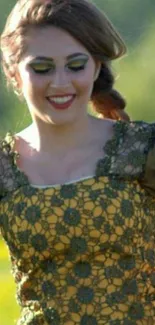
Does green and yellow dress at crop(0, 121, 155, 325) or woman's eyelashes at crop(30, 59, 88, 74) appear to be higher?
woman's eyelashes at crop(30, 59, 88, 74)

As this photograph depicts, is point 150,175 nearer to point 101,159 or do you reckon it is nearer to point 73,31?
point 101,159

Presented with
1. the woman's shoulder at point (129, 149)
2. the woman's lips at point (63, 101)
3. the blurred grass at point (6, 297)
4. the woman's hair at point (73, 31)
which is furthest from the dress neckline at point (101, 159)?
the blurred grass at point (6, 297)

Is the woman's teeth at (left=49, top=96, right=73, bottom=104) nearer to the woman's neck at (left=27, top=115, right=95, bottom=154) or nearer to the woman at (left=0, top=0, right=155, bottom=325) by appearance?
the woman at (left=0, top=0, right=155, bottom=325)

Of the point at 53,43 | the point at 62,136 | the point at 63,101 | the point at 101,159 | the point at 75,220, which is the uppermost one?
the point at 53,43

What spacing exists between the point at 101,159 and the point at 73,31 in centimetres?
55

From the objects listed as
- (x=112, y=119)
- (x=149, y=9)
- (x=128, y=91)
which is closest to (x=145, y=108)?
(x=128, y=91)

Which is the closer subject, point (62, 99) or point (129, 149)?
point (62, 99)

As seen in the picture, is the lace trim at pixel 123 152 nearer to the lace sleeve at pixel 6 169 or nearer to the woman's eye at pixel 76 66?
the lace sleeve at pixel 6 169

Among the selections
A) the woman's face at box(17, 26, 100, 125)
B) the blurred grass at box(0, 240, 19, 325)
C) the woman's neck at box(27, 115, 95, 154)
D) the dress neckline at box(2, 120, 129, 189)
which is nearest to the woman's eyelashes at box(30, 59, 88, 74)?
the woman's face at box(17, 26, 100, 125)

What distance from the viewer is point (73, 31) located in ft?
21.7

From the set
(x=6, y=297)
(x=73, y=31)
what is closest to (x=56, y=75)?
(x=73, y=31)

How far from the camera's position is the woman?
663 centimetres

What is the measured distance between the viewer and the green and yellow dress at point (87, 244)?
261 inches

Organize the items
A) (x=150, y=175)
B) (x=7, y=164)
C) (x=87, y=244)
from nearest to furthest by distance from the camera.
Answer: (x=87, y=244) → (x=150, y=175) → (x=7, y=164)
